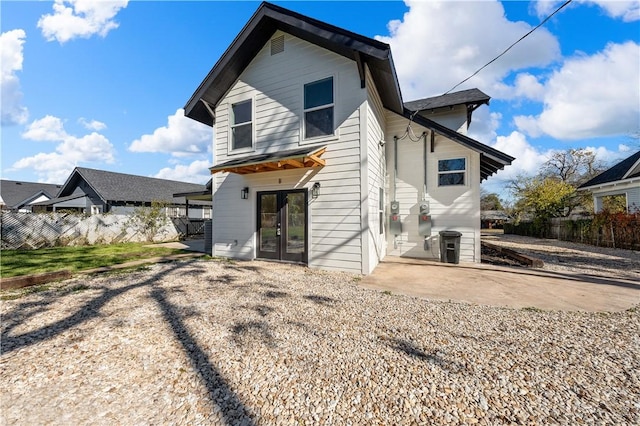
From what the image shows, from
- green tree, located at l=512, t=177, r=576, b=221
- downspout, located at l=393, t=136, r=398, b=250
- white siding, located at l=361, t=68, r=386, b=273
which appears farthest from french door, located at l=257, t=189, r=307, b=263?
green tree, located at l=512, t=177, r=576, b=221

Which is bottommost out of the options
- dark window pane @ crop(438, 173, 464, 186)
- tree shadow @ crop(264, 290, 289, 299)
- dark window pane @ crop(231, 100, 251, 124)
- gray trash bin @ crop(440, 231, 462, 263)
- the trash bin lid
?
tree shadow @ crop(264, 290, 289, 299)

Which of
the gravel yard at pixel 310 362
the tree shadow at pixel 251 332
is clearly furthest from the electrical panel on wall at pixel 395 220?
the tree shadow at pixel 251 332

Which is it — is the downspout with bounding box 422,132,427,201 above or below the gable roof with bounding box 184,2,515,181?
below

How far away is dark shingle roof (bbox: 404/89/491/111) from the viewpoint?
32.5 feet

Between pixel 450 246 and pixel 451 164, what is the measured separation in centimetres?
272

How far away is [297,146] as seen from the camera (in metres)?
7.23

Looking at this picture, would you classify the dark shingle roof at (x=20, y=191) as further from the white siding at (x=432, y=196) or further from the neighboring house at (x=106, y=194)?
the white siding at (x=432, y=196)

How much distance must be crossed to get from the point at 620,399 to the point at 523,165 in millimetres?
33438

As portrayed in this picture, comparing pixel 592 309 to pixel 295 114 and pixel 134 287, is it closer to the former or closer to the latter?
pixel 295 114

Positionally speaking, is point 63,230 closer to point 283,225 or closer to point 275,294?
point 283,225

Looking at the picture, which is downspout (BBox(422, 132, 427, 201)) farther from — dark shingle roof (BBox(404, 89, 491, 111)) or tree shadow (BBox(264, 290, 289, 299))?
tree shadow (BBox(264, 290, 289, 299))

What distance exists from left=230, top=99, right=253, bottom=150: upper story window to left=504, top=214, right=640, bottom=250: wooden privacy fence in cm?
1551

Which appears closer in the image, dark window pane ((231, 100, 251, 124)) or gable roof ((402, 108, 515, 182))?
gable roof ((402, 108, 515, 182))

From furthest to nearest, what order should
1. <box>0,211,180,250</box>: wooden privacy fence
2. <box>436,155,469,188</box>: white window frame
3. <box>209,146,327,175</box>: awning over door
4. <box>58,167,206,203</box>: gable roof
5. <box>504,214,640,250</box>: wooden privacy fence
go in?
<box>58,167,206,203</box>: gable roof
<box>0,211,180,250</box>: wooden privacy fence
<box>504,214,640,250</box>: wooden privacy fence
<box>436,155,469,188</box>: white window frame
<box>209,146,327,175</box>: awning over door
